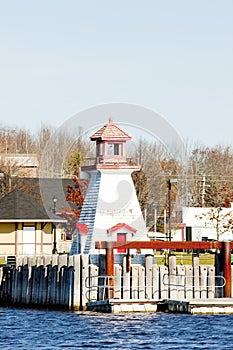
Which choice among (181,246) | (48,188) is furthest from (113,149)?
(48,188)

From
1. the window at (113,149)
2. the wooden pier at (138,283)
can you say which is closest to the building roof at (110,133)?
the window at (113,149)

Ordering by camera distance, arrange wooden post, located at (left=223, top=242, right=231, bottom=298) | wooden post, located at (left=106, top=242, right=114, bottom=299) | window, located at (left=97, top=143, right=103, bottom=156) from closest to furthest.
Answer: wooden post, located at (left=106, top=242, right=114, bottom=299) < wooden post, located at (left=223, top=242, right=231, bottom=298) < window, located at (left=97, top=143, right=103, bottom=156)

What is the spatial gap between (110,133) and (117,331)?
23.5 meters

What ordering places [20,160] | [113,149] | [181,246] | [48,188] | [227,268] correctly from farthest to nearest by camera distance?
[20,160] → [48,188] → [113,149] → [181,246] → [227,268]

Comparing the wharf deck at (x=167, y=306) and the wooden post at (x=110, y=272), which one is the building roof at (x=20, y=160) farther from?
the wharf deck at (x=167, y=306)

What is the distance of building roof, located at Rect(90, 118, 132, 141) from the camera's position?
6141 centimetres

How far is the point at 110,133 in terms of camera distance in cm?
6147

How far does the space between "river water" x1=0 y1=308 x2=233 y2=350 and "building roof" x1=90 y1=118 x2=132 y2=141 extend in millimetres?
17697

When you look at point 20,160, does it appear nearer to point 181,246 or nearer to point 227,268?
point 181,246

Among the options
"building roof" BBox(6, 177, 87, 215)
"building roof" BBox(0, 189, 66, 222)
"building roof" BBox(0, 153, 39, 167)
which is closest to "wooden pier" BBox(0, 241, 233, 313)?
"building roof" BBox(6, 177, 87, 215)

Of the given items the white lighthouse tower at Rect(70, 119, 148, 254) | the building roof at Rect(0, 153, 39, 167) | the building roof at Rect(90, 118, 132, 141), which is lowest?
the white lighthouse tower at Rect(70, 119, 148, 254)

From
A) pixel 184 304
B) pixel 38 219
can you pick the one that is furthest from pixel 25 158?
pixel 184 304

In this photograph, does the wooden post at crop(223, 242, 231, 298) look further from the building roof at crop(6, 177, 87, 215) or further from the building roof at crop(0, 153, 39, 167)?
the building roof at crop(0, 153, 39, 167)

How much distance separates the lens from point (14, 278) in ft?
171
